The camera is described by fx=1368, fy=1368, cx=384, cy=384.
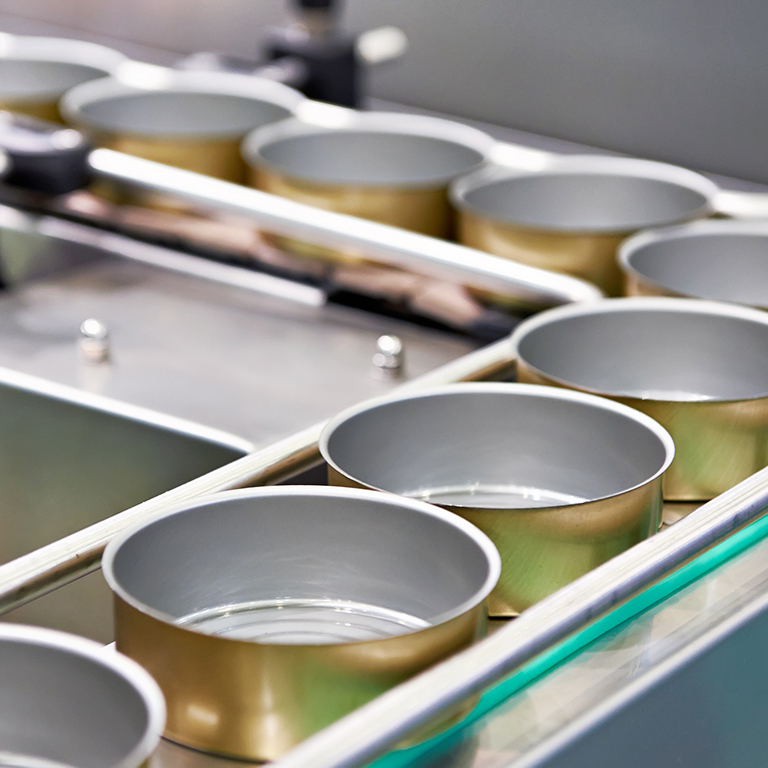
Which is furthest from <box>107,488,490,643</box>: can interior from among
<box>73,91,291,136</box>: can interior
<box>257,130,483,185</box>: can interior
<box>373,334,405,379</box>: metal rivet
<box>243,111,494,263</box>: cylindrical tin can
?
<box>73,91,291,136</box>: can interior

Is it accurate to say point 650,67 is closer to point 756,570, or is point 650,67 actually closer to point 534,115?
point 534,115

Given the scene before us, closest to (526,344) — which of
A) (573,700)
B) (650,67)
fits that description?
(573,700)

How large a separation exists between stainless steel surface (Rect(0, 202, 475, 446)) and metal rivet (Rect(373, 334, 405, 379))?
0.04 ft

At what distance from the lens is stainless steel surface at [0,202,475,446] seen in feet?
3.22

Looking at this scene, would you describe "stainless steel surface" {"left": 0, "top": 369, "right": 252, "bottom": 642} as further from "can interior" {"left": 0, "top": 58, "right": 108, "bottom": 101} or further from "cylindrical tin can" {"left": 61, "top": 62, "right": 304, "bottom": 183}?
"can interior" {"left": 0, "top": 58, "right": 108, "bottom": 101}

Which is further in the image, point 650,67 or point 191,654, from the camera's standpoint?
point 650,67

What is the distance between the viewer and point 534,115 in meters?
1.46

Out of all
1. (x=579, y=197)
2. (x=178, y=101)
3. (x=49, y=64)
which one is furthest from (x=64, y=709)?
(x=49, y=64)

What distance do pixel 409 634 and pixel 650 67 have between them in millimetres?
967

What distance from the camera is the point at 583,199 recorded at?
3.90 feet

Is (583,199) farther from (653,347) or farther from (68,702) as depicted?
(68,702)

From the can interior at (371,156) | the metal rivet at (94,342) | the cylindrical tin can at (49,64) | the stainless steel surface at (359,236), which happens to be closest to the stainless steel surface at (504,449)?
the stainless steel surface at (359,236)

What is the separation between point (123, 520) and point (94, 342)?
414 mm

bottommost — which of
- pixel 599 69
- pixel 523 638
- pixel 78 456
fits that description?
pixel 78 456
